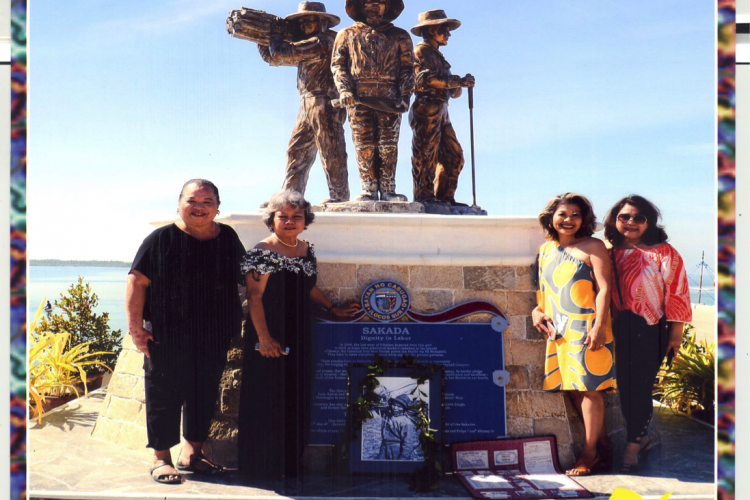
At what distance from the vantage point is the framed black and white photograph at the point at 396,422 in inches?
161

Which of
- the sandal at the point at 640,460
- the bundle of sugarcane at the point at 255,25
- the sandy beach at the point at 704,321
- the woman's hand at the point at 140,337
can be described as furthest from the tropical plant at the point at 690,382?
the bundle of sugarcane at the point at 255,25

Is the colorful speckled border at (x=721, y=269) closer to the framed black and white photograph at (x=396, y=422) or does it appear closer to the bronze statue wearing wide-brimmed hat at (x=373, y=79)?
the framed black and white photograph at (x=396, y=422)

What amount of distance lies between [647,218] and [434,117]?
1.81 metres

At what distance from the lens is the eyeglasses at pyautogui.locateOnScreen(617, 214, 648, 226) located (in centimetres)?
431

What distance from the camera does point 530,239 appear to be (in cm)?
447

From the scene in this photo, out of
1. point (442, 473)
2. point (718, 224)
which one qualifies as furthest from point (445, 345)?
point (718, 224)

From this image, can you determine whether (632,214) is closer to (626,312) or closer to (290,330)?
(626,312)

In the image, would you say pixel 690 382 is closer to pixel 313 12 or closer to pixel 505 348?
pixel 505 348

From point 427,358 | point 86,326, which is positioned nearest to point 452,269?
point 427,358

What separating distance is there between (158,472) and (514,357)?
223cm

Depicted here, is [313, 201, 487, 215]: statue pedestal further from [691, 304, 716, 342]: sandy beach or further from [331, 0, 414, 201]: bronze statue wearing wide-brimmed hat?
[691, 304, 716, 342]: sandy beach

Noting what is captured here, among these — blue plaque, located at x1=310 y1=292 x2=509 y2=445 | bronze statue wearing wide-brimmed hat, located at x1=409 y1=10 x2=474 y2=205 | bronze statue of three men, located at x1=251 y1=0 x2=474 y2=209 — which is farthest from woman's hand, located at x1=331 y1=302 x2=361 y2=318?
bronze statue wearing wide-brimmed hat, located at x1=409 y1=10 x2=474 y2=205

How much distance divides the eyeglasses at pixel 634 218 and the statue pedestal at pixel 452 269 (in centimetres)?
52

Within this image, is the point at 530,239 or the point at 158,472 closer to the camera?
the point at 158,472
